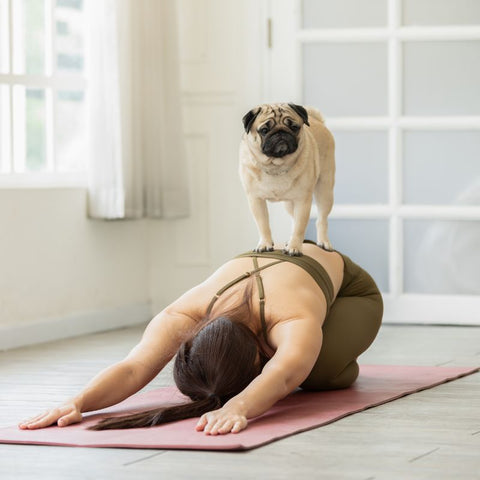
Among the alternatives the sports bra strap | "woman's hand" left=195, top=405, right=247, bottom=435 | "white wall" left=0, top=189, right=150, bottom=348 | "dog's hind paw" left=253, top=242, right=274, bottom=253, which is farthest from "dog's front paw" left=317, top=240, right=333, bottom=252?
"white wall" left=0, top=189, right=150, bottom=348

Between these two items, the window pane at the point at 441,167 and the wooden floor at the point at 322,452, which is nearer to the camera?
the wooden floor at the point at 322,452

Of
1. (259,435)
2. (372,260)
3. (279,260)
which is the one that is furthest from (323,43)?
(259,435)

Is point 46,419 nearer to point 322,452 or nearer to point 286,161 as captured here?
point 322,452

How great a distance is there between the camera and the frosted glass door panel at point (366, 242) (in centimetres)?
469

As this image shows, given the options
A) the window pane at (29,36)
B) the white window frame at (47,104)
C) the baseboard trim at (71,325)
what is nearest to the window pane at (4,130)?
the white window frame at (47,104)

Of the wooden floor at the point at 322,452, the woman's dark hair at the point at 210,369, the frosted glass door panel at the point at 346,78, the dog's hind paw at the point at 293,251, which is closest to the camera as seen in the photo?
the wooden floor at the point at 322,452

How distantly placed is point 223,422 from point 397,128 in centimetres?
269

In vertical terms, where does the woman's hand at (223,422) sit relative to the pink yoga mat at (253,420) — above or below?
above

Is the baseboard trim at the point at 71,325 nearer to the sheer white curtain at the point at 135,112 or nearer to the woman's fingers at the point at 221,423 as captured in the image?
the sheer white curtain at the point at 135,112

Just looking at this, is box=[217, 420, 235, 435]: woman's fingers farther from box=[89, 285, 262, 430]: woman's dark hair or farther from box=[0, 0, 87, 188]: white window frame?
box=[0, 0, 87, 188]: white window frame

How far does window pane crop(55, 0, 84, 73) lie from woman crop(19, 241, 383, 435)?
6.77 ft

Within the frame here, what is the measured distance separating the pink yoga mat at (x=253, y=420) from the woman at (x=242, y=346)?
0.04 metres

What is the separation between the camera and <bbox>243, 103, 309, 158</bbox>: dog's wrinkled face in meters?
2.63

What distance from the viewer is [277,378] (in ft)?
7.55
